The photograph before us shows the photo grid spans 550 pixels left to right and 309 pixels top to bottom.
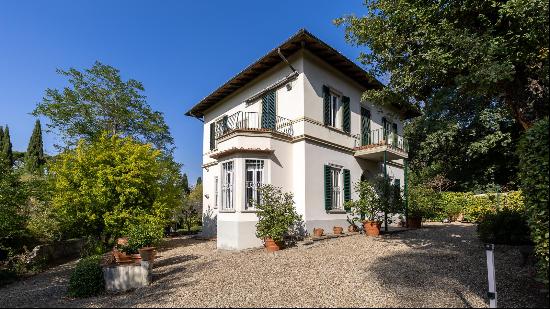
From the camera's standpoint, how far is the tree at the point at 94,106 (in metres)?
19.7

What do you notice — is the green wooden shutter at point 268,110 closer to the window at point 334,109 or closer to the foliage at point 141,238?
the window at point 334,109

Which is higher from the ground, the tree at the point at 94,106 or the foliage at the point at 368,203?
the tree at the point at 94,106

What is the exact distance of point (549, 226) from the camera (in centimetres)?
465

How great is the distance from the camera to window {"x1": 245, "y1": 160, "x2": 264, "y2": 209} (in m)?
11.7

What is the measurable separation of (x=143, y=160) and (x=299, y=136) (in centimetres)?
580

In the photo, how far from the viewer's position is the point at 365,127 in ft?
51.7

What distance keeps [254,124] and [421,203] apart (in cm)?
936

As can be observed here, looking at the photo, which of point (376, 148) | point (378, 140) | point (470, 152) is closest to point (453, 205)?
point (470, 152)

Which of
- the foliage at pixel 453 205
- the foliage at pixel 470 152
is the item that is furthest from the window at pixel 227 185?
the foliage at pixel 453 205

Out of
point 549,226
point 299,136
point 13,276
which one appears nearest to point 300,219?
point 299,136

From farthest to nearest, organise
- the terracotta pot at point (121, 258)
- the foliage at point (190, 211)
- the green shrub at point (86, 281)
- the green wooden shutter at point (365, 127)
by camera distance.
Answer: the foliage at point (190, 211) < the green wooden shutter at point (365, 127) < the terracotta pot at point (121, 258) < the green shrub at point (86, 281)

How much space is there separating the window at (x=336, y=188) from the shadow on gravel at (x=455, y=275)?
177 inches

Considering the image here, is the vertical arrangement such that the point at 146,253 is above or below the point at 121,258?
above

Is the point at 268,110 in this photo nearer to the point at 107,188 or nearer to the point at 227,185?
the point at 227,185
